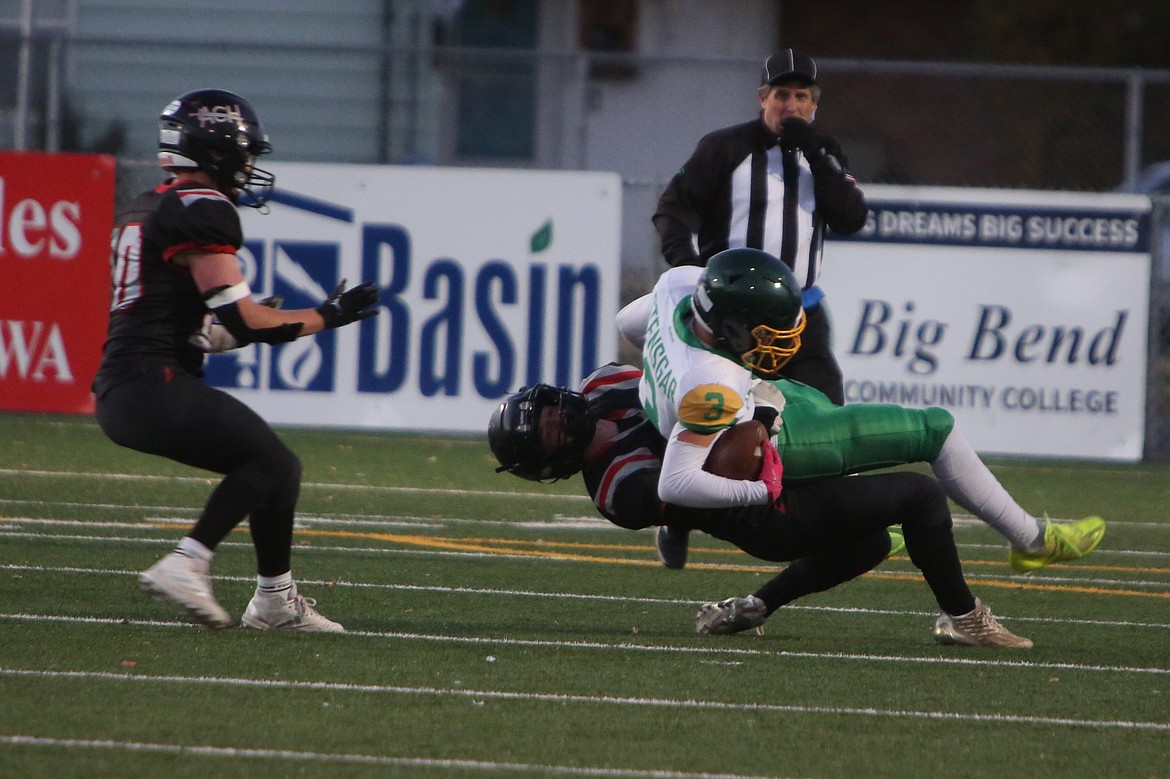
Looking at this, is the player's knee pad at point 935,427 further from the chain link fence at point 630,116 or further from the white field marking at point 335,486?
the chain link fence at point 630,116

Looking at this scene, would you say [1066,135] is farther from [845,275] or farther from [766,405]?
[766,405]

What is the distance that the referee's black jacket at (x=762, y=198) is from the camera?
6953mm

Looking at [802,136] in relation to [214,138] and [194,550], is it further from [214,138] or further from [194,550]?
[194,550]

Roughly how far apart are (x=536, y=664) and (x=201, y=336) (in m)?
1.40

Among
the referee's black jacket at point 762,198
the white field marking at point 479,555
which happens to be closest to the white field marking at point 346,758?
the referee's black jacket at point 762,198

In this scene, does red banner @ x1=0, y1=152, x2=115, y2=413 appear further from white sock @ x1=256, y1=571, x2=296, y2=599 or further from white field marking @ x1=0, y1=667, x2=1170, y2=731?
white field marking @ x1=0, y1=667, x2=1170, y2=731

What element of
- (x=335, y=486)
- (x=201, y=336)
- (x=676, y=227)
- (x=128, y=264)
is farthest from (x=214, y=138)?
(x=335, y=486)

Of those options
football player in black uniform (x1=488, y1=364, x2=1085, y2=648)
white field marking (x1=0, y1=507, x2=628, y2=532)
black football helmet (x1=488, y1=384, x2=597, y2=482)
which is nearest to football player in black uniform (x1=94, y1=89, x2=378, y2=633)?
black football helmet (x1=488, y1=384, x2=597, y2=482)

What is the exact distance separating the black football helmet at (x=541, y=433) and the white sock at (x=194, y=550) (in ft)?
2.91

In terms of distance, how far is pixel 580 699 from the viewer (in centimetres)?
484

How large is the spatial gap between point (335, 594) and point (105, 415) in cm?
127

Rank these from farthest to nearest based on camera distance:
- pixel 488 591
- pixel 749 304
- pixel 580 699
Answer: pixel 488 591
pixel 749 304
pixel 580 699

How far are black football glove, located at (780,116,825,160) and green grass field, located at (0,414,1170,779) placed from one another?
1612 millimetres

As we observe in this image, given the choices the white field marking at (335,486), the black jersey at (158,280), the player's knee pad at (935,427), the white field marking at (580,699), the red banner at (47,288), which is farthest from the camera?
the red banner at (47,288)
